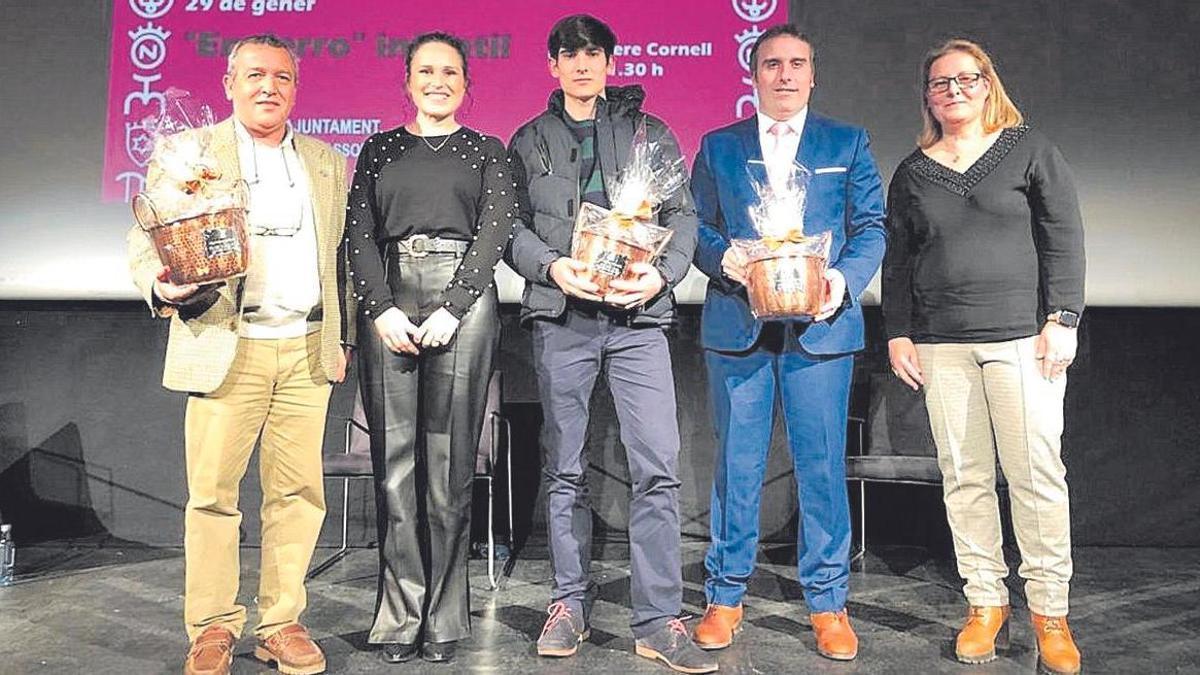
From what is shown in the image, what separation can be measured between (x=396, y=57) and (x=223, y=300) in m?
1.91

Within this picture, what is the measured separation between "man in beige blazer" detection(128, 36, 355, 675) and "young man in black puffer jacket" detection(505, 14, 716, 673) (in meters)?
0.54

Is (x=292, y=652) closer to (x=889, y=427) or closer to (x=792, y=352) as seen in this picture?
(x=792, y=352)

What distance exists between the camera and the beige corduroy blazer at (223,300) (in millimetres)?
2402

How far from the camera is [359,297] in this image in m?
2.48

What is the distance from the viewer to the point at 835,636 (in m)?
2.60

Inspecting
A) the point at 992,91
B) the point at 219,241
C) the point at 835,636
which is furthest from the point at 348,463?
the point at 992,91

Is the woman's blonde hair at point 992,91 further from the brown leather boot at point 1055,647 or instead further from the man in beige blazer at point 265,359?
the man in beige blazer at point 265,359

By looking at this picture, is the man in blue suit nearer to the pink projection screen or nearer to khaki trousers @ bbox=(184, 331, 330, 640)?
khaki trousers @ bbox=(184, 331, 330, 640)

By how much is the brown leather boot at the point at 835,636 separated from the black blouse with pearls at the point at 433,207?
1293mm

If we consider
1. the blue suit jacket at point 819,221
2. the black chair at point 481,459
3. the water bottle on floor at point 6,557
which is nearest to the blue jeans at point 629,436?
the blue suit jacket at point 819,221

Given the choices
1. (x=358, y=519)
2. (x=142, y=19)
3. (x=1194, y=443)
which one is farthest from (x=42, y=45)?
(x=1194, y=443)

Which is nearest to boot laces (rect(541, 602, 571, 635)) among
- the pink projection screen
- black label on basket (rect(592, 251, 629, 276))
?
black label on basket (rect(592, 251, 629, 276))

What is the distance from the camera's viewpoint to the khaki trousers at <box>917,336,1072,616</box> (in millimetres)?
2539

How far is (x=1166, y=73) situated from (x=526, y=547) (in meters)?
3.33
